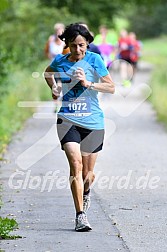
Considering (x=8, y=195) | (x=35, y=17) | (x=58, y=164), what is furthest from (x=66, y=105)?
(x=35, y=17)

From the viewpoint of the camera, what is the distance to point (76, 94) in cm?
900

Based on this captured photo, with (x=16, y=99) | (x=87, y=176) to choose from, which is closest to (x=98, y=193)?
(x=87, y=176)

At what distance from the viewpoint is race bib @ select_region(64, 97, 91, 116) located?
29.4 ft

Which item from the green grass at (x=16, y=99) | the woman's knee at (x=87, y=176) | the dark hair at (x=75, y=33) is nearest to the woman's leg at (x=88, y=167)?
the woman's knee at (x=87, y=176)

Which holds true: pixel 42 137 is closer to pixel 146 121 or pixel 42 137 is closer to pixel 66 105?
pixel 146 121

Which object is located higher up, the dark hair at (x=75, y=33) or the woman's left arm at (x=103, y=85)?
the dark hair at (x=75, y=33)

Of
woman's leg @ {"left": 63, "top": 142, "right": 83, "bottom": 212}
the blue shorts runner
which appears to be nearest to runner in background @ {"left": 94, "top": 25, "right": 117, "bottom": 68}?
the blue shorts runner

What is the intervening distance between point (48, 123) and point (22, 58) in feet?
30.0

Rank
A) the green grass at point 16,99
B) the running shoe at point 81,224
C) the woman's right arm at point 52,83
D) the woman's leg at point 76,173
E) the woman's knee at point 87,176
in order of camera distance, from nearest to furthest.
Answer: the running shoe at point 81,224
the woman's leg at point 76,173
the woman's right arm at point 52,83
the woman's knee at point 87,176
the green grass at point 16,99

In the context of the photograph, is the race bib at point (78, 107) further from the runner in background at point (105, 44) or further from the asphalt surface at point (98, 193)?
the runner in background at point (105, 44)

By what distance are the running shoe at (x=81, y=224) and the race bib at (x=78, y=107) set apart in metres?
0.96

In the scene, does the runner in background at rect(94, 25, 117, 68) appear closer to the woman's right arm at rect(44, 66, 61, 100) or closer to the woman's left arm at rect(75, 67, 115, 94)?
the woman's right arm at rect(44, 66, 61, 100)

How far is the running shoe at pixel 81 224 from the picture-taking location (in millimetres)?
8721

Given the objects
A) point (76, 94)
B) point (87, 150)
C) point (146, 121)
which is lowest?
point (146, 121)
